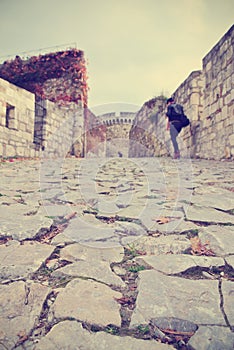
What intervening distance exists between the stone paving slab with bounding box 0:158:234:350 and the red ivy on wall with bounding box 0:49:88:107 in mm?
9910

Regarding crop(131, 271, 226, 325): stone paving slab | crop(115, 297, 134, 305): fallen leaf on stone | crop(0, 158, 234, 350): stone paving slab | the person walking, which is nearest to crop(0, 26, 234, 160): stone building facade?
the person walking

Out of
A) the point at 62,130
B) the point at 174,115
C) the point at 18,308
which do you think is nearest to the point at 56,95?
the point at 62,130

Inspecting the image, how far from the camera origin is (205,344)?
3.11 feet

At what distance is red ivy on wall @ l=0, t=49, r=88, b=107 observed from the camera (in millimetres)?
11977

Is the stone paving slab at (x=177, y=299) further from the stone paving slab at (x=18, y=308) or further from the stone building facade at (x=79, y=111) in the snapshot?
the stone building facade at (x=79, y=111)

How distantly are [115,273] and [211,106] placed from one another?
7.11 metres

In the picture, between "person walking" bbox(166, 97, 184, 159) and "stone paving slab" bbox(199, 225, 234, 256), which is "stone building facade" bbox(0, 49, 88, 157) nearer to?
"person walking" bbox(166, 97, 184, 159)

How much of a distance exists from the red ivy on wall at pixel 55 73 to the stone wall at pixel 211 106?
4.27 metres

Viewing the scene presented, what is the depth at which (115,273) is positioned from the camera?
1.49 metres

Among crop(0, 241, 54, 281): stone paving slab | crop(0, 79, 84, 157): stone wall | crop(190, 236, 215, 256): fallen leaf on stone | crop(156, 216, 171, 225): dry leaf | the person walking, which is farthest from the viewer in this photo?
the person walking

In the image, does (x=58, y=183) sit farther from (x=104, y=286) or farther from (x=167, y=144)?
(x=167, y=144)

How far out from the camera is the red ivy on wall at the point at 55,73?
1198cm

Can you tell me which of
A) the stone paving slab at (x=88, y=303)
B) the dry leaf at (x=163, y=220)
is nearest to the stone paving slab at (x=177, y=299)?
the stone paving slab at (x=88, y=303)

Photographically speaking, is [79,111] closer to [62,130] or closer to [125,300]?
[62,130]
